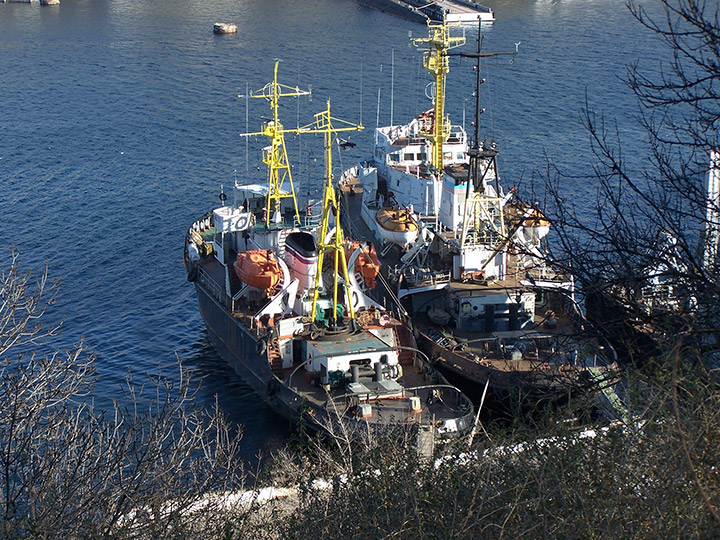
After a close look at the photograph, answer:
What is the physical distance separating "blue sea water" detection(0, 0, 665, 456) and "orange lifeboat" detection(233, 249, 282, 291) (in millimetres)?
5011

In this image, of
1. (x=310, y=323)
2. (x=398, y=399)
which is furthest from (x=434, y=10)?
(x=398, y=399)

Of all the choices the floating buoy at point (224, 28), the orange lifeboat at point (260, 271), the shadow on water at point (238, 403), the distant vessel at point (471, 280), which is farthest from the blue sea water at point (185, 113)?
the distant vessel at point (471, 280)

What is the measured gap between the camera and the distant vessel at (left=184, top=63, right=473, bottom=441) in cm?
3469

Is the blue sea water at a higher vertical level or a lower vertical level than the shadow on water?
higher

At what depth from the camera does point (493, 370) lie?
1444 inches

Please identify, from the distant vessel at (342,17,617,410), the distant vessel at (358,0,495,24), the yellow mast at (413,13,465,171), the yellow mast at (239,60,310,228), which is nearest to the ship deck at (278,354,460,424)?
the distant vessel at (342,17,617,410)

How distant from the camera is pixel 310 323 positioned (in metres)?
39.1

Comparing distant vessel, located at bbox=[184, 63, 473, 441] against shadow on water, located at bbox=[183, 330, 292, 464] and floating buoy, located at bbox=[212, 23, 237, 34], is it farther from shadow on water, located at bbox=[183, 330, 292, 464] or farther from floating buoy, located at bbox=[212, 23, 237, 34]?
floating buoy, located at bbox=[212, 23, 237, 34]

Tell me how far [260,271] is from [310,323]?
3.34m

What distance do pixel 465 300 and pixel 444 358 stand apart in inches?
130

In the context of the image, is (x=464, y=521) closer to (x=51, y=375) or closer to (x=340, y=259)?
(x=51, y=375)

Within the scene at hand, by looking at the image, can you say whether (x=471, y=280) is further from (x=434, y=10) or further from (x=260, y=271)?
(x=434, y=10)

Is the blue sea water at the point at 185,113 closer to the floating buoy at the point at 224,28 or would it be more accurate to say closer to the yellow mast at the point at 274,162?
the floating buoy at the point at 224,28

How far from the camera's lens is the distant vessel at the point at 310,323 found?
34688 millimetres
